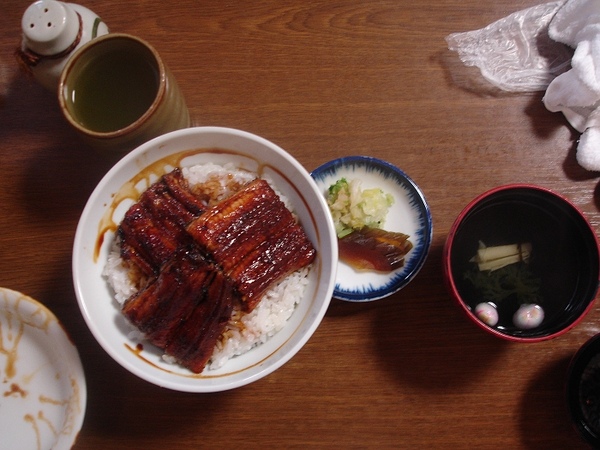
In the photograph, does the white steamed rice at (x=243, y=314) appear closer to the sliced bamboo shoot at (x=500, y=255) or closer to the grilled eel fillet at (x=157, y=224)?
the grilled eel fillet at (x=157, y=224)

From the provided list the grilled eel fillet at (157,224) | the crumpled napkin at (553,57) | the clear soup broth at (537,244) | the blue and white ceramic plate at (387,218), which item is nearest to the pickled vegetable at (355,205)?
the blue and white ceramic plate at (387,218)

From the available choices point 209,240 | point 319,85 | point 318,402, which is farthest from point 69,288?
point 319,85

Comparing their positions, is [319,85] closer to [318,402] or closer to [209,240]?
[209,240]

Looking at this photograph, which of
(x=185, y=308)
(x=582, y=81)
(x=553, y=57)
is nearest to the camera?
(x=185, y=308)

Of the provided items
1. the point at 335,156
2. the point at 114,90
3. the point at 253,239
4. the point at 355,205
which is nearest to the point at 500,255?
the point at 355,205

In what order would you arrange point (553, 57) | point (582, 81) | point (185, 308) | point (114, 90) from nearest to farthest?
point (185, 308)
point (114, 90)
point (582, 81)
point (553, 57)

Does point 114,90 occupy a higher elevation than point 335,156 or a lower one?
higher

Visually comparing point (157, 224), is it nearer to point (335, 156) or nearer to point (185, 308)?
point (185, 308)

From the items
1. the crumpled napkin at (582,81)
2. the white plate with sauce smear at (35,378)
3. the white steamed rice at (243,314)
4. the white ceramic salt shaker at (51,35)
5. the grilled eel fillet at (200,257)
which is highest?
the white ceramic salt shaker at (51,35)
